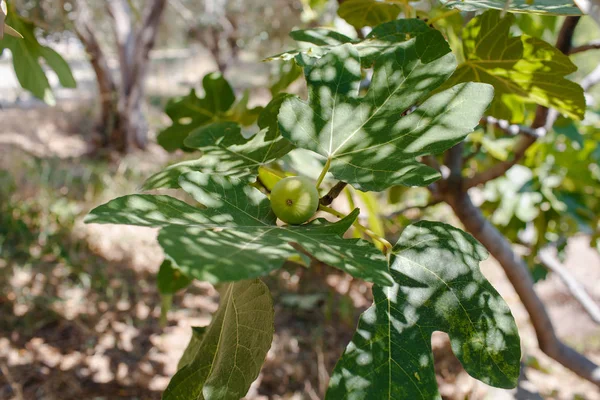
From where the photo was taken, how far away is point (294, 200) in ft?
1.83

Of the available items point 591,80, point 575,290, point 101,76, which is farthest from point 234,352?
point 101,76

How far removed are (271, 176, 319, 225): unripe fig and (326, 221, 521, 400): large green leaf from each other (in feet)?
0.43

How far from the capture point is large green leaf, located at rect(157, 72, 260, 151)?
117 centimetres

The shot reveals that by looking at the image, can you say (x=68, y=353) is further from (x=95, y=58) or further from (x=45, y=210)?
(x=95, y=58)

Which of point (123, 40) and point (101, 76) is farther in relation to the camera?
point (123, 40)

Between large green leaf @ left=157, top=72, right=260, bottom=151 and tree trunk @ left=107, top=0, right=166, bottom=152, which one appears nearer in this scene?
large green leaf @ left=157, top=72, right=260, bottom=151

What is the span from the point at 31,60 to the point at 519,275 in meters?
1.62

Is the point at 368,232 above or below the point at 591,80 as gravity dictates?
above

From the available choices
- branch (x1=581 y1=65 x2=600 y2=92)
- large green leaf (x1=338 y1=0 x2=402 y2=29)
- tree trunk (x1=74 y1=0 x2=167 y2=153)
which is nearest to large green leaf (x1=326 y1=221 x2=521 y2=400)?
large green leaf (x1=338 y1=0 x2=402 y2=29)

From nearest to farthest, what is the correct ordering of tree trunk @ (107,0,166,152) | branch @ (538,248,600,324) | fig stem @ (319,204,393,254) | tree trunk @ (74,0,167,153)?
fig stem @ (319,204,393,254) < branch @ (538,248,600,324) < tree trunk @ (74,0,167,153) < tree trunk @ (107,0,166,152)

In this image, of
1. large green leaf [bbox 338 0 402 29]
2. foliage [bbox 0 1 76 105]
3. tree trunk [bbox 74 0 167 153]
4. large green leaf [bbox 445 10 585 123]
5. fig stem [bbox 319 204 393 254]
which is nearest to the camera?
fig stem [bbox 319 204 393 254]

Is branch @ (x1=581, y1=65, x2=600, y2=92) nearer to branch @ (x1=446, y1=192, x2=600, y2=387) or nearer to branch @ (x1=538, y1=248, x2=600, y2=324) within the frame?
branch @ (x1=446, y1=192, x2=600, y2=387)

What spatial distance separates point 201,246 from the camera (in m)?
0.41

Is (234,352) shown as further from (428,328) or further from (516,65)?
(516,65)
